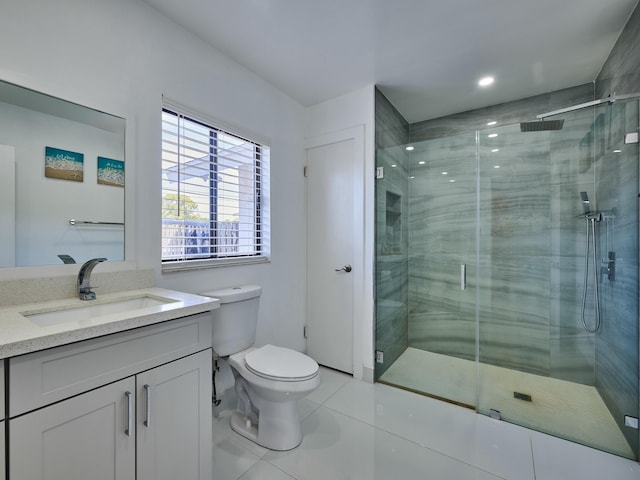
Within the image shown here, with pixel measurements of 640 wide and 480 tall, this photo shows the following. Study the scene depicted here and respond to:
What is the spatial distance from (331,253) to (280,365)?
1.16 m

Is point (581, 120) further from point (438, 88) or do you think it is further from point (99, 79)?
point (99, 79)

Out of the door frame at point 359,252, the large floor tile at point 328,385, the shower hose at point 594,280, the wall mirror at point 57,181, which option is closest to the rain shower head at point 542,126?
the shower hose at point 594,280

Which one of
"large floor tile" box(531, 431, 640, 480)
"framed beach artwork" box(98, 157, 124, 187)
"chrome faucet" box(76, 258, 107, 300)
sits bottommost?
"large floor tile" box(531, 431, 640, 480)

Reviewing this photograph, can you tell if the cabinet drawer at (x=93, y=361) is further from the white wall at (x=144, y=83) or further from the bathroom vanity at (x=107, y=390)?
the white wall at (x=144, y=83)

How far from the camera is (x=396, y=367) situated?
254 cm

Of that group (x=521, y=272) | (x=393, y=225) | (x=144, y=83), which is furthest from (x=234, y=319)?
(x=521, y=272)

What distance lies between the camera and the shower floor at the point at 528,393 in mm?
1696

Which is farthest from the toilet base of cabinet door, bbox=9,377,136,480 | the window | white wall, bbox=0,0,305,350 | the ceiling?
the ceiling

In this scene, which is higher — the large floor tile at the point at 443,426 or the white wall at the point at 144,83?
the white wall at the point at 144,83

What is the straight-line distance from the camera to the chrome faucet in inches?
49.8

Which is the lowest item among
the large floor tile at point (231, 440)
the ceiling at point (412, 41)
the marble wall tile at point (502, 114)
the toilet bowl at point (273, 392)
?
the large floor tile at point (231, 440)

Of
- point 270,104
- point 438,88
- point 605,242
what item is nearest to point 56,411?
point 270,104

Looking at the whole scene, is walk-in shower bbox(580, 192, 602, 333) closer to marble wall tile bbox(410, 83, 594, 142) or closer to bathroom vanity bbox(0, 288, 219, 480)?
marble wall tile bbox(410, 83, 594, 142)

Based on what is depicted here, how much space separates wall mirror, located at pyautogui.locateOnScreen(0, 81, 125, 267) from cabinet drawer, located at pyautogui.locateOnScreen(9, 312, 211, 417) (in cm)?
61
